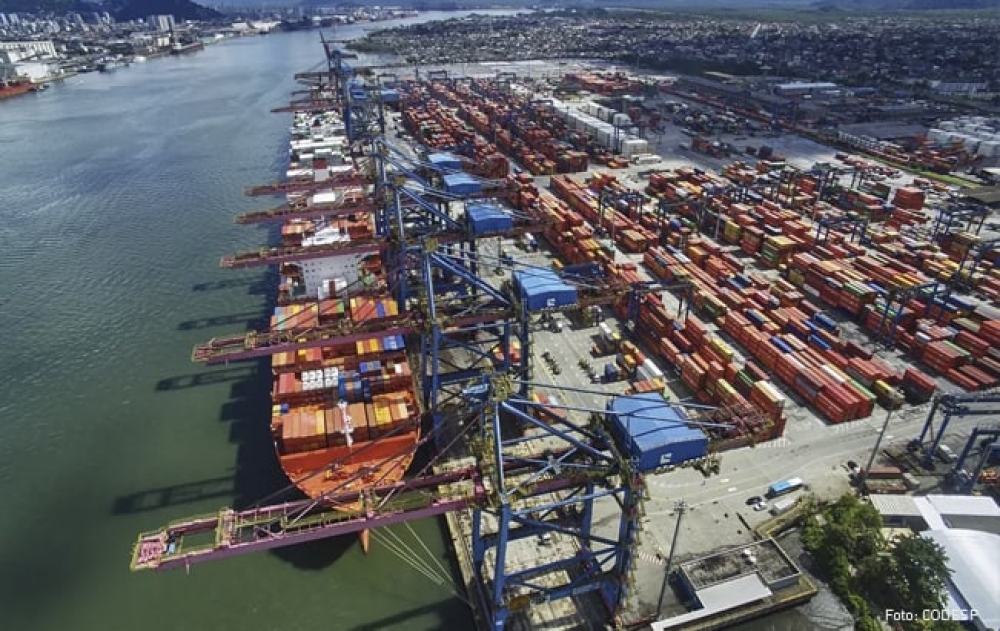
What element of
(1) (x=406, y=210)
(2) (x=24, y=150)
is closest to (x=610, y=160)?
(1) (x=406, y=210)

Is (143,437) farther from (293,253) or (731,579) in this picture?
(731,579)

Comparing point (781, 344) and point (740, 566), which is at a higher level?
point (781, 344)

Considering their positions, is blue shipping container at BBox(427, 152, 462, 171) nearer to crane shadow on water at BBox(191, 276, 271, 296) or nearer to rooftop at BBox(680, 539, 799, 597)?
crane shadow on water at BBox(191, 276, 271, 296)

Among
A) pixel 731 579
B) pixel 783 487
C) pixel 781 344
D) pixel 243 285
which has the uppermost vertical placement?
Answer: pixel 781 344

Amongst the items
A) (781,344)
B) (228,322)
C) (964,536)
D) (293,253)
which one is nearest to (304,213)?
(293,253)

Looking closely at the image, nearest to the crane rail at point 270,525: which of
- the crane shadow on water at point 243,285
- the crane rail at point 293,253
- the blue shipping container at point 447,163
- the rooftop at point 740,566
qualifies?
the rooftop at point 740,566

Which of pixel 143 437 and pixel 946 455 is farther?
pixel 143 437

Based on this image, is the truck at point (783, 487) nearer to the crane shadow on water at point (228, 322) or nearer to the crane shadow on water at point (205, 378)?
the crane shadow on water at point (205, 378)
